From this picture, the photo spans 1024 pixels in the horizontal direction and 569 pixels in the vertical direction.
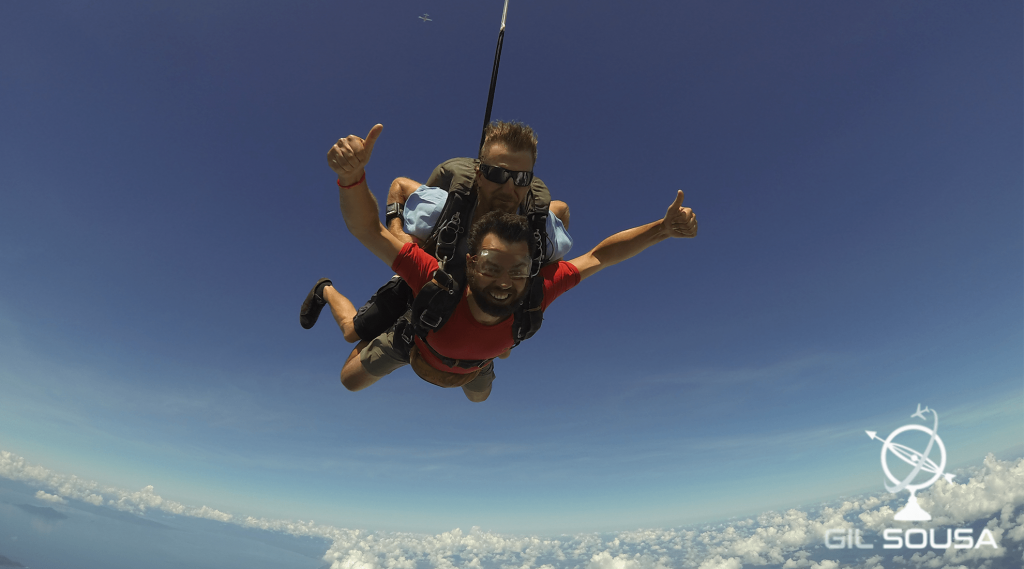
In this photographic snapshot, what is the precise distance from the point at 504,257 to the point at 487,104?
6.64ft

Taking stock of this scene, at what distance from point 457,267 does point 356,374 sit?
9.17 feet

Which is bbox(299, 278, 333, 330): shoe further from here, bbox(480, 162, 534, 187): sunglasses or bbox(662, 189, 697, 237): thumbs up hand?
bbox(662, 189, 697, 237): thumbs up hand

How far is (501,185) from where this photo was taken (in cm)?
375

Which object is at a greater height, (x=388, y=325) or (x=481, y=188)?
(x=481, y=188)

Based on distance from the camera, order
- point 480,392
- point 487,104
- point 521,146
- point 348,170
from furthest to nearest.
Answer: point 480,392, point 487,104, point 521,146, point 348,170

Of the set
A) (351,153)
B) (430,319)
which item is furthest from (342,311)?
(351,153)

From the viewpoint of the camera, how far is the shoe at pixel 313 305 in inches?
237

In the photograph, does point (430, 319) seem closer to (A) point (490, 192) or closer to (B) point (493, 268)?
(B) point (493, 268)

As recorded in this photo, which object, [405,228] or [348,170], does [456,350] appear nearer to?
[405,228]

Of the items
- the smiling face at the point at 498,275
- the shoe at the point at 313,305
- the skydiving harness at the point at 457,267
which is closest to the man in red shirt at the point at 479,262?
the smiling face at the point at 498,275

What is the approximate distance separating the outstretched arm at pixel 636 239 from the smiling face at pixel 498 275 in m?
0.86

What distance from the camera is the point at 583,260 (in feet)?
14.3

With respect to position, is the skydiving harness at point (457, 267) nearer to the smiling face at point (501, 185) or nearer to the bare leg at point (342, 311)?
the smiling face at point (501, 185)

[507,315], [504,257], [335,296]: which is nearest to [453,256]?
[504,257]
